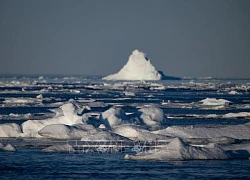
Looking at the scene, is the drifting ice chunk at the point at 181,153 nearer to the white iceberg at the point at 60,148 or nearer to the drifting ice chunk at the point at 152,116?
the white iceberg at the point at 60,148

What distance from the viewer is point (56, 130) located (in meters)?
34.8

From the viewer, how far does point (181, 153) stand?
92.9ft

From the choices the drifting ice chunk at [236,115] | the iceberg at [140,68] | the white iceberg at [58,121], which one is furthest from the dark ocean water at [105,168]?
the iceberg at [140,68]

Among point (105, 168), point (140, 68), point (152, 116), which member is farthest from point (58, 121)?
point (140, 68)

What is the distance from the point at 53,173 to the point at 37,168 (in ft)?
3.55

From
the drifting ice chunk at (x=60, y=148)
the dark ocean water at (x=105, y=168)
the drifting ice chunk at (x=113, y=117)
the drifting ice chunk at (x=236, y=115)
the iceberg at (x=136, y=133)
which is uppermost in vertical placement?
the drifting ice chunk at (x=113, y=117)

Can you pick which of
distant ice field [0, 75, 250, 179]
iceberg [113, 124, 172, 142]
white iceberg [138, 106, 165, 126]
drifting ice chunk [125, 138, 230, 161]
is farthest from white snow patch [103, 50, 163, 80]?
drifting ice chunk [125, 138, 230, 161]

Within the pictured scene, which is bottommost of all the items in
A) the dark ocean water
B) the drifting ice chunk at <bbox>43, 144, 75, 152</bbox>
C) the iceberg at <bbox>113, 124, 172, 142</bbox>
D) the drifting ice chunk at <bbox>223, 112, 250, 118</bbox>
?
the drifting ice chunk at <bbox>223, 112, 250, 118</bbox>

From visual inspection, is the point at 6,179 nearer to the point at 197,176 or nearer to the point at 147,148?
the point at 197,176

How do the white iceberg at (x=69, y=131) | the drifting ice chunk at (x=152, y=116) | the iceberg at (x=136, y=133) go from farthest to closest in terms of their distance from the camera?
the drifting ice chunk at (x=152, y=116), the white iceberg at (x=69, y=131), the iceberg at (x=136, y=133)

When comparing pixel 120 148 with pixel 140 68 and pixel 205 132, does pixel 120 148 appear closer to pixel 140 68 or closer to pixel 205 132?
pixel 205 132

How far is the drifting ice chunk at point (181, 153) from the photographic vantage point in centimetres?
2831

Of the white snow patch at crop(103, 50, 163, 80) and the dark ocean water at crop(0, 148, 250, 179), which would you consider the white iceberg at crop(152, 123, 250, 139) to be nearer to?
the dark ocean water at crop(0, 148, 250, 179)

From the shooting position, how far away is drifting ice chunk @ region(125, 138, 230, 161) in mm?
28312
